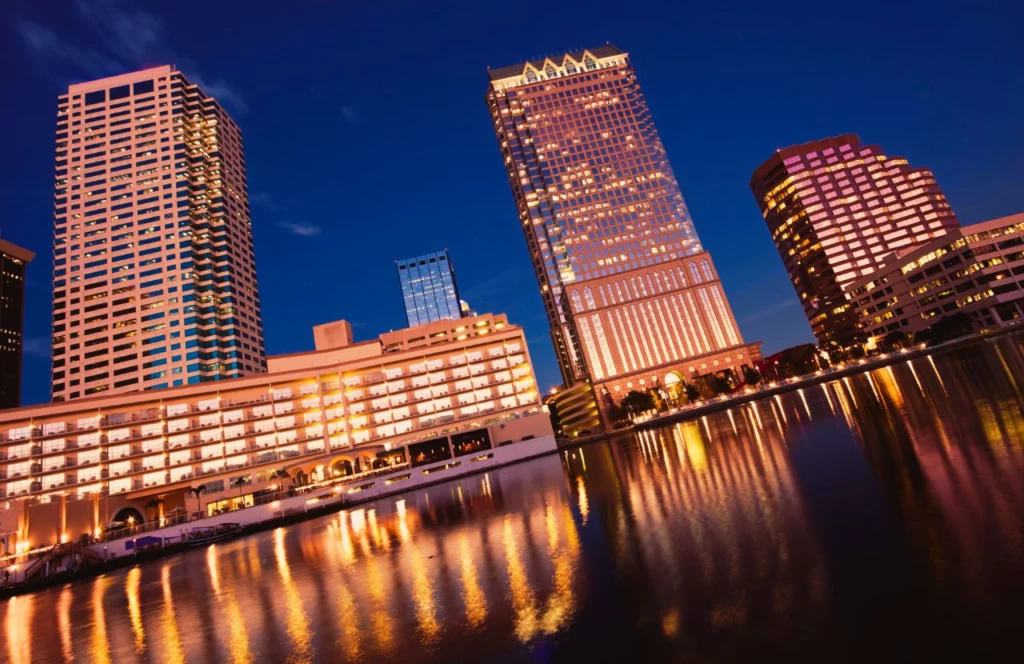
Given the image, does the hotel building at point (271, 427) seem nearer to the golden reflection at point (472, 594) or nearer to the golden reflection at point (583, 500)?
the golden reflection at point (583, 500)

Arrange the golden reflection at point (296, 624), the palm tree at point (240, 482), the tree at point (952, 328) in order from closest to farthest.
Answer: the golden reflection at point (296, 624) < the palm tree at point (240, 482) < the tree at point (952, 328)

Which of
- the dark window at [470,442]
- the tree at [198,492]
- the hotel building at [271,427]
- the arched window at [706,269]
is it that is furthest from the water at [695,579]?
the arched window at [706,269]

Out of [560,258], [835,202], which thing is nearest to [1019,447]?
[560,258]

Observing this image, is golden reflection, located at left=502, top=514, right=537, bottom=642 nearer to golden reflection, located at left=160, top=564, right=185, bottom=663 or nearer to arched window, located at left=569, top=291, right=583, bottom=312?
golden reflection, located at left=160, top=564, right=185, bottom=663

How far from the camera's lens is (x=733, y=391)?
4673 inches

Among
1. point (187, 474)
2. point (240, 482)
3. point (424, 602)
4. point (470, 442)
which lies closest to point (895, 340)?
point (470, 442)

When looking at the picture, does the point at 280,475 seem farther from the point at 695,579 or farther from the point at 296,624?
the point at 695,579

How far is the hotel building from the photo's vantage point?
8000 cm

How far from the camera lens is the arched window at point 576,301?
133500 mm

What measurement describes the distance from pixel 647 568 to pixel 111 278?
5766 inches

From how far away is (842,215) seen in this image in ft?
563

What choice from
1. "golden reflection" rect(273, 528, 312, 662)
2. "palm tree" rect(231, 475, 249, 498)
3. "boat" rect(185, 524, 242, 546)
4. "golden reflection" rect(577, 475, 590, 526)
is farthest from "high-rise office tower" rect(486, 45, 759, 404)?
"golden reflection" rect(273, 528, 312, 662)

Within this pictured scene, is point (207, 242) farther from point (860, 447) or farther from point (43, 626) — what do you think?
point (860, 447)

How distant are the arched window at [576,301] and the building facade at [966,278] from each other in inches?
3216
